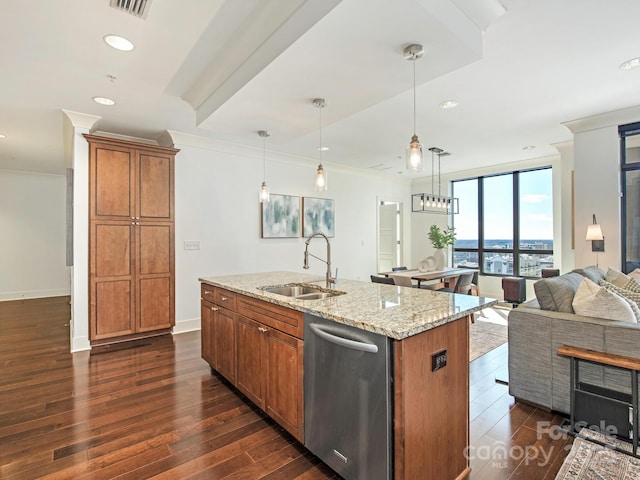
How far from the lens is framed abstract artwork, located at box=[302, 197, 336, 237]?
6.02 m

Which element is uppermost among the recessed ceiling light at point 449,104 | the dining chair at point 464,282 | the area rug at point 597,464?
the recessed ceiling light at point 449,104

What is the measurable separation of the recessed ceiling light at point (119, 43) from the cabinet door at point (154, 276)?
2238mm

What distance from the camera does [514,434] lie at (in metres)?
2.17

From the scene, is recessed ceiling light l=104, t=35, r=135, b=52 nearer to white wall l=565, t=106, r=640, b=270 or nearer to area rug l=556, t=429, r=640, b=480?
area rug l=556, t=429, r=640, b=480

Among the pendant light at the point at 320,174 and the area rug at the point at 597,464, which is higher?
the pendant light at the point at 320,174

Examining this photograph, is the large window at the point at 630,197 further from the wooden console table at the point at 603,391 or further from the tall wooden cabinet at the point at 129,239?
the tall wooden cabinet at the point at 129,239

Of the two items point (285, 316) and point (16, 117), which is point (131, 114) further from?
point (285, 316)

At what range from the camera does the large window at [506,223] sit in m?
6.30

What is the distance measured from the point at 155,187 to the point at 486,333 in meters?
4.73

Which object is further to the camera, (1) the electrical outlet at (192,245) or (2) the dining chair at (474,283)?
(2) the dining chair at (474,283)

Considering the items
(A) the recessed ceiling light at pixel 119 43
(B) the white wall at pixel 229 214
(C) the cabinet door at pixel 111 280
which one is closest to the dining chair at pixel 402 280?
(B) the white wall at pixel 229 214

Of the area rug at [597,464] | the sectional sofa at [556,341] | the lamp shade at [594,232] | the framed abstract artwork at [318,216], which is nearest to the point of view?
the area rug at [597,464]

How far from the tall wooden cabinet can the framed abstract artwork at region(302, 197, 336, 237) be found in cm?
236

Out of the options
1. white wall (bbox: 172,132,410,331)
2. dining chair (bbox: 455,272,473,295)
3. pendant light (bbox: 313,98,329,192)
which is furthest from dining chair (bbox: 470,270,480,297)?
pendant light (bbox: 313,98,329,192)
